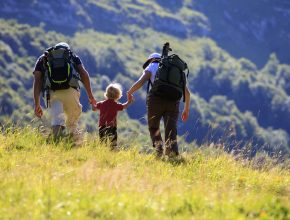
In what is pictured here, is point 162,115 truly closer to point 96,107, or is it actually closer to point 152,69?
point 152,69

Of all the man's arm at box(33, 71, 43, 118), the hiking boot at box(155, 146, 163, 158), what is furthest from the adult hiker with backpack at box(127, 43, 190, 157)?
the man's arm at box(33, 71, 43, 118)

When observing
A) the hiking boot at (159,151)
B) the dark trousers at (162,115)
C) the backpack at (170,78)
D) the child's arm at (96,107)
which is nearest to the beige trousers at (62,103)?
the child's arm at (96,107)

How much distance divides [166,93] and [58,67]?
1821 mm

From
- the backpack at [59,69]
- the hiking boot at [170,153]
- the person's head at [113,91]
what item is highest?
the backpack at [59,69]

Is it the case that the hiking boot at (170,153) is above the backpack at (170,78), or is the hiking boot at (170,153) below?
below

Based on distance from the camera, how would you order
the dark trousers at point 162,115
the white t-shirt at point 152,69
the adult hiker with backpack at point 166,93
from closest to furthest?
1. the adult hiker with backpack at point 166,93
2. the dark trousers at point 162,115
3. the white t-shirt at point 152,69

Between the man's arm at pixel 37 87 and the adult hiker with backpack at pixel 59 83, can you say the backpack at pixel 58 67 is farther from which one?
the man's arm at pixel 37 87

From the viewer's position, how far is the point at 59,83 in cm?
1014

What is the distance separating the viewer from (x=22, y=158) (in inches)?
311

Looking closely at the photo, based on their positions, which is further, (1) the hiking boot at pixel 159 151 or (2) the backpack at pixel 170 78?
(2) the backpack at pixel 170 78

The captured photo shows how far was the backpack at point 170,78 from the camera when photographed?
402 inches

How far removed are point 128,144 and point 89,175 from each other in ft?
11.3

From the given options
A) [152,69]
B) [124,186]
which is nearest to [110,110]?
[152,69]

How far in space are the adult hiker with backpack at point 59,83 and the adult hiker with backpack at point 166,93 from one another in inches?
38.8
